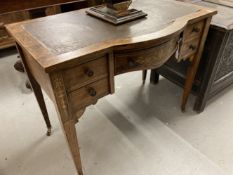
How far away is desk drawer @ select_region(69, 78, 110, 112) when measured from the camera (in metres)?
0.84

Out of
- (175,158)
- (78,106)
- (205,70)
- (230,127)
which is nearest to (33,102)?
(78,106)

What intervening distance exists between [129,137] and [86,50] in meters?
0.82

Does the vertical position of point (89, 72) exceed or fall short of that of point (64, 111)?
it exceeds it

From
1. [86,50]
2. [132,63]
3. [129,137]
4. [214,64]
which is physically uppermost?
[86,50]

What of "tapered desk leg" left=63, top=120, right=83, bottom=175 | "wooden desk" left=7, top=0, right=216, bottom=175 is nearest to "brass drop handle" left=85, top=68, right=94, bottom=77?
"wooden desk" left=7, top=0, right=216, bottom=175

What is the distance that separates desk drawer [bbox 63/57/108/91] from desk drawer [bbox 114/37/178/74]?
8cm

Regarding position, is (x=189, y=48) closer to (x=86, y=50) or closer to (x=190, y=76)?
(x=190, y=76)

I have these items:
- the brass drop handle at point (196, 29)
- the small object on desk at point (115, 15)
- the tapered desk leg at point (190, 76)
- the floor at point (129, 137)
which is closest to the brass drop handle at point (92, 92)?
the small object on desk at point (115, 15)

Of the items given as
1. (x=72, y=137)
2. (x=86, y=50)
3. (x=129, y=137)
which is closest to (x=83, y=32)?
(x=86, y=50)

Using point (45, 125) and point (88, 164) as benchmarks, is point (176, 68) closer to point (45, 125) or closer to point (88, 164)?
point (88, 164)

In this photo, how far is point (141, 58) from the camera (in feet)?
3.03

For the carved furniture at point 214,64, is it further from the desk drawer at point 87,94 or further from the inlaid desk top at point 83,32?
the desk drawer at point 87,94

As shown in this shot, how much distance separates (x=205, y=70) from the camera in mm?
1392

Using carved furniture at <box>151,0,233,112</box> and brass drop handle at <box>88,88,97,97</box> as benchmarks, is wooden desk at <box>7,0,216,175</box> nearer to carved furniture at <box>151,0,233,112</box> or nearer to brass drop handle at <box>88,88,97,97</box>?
brass drop handle at <box>88,88,97,97</box>
